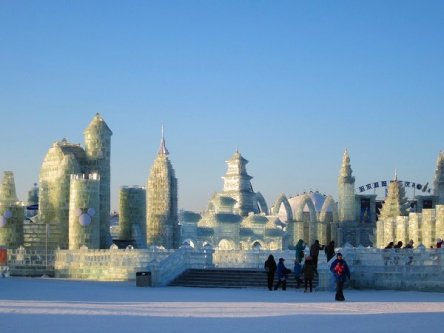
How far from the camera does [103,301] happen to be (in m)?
22.3

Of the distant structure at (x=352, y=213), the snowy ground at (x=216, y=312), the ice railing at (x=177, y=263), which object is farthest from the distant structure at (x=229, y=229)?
the snowy ground at (x=216, y=312)

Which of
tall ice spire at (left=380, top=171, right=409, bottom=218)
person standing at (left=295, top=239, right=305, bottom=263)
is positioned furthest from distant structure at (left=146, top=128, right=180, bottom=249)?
person standing at (left=295, top=239, right=305, bottom=263)

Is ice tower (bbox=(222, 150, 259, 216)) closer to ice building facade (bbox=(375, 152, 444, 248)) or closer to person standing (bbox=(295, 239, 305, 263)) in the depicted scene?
ice building facade (bbox=(375, 152, 444, 248))

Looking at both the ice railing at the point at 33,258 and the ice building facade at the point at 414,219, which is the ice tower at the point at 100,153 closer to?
the ice railing at the point at 33,258

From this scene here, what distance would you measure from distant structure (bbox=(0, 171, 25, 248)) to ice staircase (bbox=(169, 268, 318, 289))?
1712 centimetres

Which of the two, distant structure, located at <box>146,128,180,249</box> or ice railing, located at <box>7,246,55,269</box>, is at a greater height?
distant structure, located at <box>146,128,180,249</box>

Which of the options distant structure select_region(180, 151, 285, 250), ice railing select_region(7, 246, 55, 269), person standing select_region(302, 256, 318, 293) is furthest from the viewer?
distant structure select_region(180, 151, 285, 250)

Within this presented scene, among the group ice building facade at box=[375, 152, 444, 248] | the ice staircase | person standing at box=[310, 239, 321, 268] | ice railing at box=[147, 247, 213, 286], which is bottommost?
the ice staircase

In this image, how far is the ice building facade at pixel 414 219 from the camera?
209 feet

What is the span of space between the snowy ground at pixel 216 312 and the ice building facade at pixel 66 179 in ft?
75.1

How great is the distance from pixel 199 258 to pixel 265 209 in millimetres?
70265

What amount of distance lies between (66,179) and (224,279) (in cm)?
2003

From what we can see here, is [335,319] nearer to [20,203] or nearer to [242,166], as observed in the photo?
[20,203]

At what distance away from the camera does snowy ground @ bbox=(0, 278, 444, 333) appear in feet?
50.3
